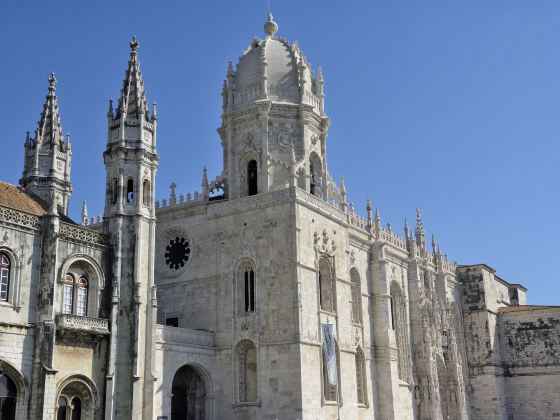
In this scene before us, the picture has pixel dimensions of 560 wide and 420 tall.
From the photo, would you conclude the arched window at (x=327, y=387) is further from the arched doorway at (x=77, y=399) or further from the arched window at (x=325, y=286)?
the arched doorway at (x=77, y=399)

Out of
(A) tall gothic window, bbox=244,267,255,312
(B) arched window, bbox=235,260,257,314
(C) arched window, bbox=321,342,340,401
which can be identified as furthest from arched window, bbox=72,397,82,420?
(C) arched window, bbox=321,342,340,401

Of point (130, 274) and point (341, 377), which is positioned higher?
point (130, 274)

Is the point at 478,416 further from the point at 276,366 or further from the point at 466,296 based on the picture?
the point at 276,366

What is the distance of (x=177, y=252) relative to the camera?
42.1m

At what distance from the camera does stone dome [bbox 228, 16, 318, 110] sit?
142 ft

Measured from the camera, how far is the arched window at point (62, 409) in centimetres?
3067

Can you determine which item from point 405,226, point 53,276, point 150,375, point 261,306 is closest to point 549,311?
point 405,226

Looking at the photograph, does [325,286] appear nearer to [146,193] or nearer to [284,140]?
[284,140]

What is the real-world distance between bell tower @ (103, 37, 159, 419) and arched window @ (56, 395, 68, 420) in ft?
5.65

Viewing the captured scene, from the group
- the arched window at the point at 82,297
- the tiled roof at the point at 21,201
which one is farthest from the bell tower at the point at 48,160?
the arched window at the point at 82,297

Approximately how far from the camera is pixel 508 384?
199 feet

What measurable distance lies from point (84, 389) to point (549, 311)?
41644mm

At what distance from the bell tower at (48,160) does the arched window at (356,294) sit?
17.9 metres

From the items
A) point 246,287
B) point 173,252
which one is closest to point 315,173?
point 246,287
